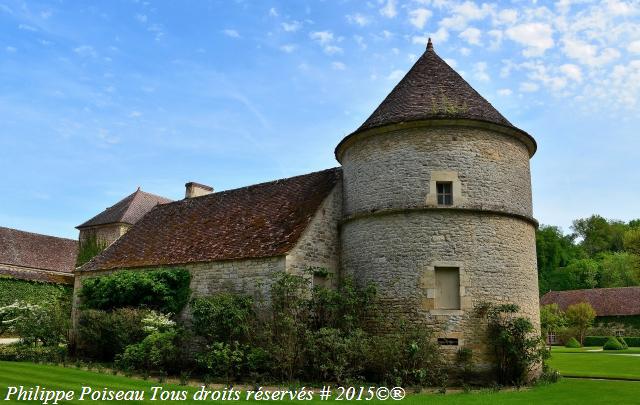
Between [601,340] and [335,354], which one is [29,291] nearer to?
[335,354]

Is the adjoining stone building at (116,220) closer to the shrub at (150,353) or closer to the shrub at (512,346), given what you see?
the shrub at (150,353)

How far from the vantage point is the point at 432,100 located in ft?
51.4

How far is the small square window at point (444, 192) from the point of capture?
48.9ft

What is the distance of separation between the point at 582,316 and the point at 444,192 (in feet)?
108

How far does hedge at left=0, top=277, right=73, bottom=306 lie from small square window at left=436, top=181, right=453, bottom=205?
20.3m

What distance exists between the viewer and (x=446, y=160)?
588 inches

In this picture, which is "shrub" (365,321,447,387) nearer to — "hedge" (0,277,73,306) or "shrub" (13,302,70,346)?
"shrub" (13,302,70,346)

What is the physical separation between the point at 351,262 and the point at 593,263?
198ft

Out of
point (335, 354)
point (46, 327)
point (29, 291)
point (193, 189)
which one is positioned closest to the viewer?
point (335, 354)

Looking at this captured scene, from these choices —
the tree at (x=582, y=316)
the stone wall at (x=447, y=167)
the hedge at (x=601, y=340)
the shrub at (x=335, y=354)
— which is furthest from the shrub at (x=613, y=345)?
the shrub at (x=335, y=354)

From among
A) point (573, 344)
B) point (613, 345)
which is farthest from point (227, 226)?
point (573, 344)

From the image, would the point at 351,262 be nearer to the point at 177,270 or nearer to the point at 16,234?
the point at 177,270

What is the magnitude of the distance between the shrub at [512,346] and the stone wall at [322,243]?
470 centimetres

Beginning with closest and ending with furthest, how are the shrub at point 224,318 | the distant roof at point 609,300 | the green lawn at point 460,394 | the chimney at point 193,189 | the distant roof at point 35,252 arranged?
1. the green lawn at point 460,394
2. the shrub at point 224,318
3. the chimney at point 193,189
4. the distant roof at point 35,252
5. the distant roof at point 609,300
